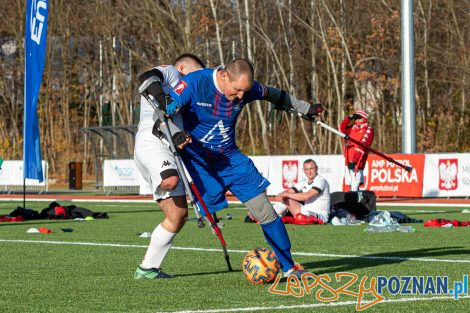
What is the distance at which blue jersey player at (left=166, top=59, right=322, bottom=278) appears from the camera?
31.0 ft

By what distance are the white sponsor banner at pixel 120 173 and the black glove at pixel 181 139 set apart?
24.6m

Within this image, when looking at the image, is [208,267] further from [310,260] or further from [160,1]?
[160,1]

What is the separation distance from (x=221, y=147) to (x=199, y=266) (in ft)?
5.81

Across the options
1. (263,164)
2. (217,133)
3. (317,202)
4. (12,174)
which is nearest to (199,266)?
(217,133)

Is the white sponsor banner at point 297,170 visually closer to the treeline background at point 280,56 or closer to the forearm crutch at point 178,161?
the treeline background at point 280,56

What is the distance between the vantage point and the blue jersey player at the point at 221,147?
9438mm

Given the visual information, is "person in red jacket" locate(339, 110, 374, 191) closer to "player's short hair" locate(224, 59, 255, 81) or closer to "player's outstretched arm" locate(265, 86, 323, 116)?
"player's outstretched arm" locate(265, 86, 323, 116)

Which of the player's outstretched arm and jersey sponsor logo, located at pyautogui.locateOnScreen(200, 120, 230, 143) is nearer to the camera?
jersey sponsor logo, located at pyautogui.locateOnScreen(200, 120, 230, 143)

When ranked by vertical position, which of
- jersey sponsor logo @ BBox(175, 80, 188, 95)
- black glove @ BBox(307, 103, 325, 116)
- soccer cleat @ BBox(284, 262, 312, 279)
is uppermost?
jersey sponsor logo @ BBox(175, 80, 188, 95)

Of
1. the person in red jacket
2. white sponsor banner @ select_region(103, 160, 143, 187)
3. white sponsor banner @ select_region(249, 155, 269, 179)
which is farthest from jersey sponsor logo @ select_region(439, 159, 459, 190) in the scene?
white sponsor banner @ select_region(103, 160, 143, 187)

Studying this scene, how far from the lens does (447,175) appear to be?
27.8 metres

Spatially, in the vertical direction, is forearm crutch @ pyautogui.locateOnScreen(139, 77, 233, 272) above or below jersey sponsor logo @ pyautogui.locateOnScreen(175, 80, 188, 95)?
below

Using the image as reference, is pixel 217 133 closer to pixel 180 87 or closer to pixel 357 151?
pixel 180 87

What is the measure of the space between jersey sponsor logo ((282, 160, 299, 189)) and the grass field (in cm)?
1109
